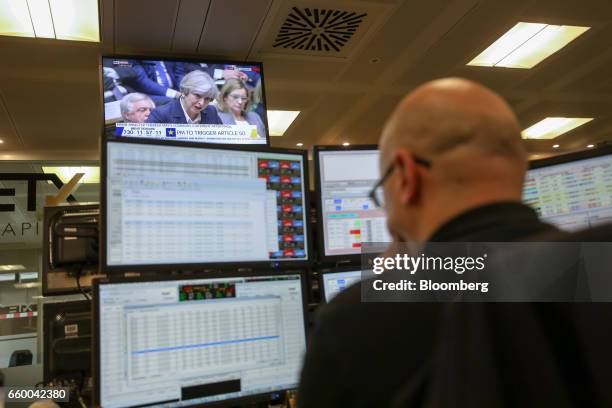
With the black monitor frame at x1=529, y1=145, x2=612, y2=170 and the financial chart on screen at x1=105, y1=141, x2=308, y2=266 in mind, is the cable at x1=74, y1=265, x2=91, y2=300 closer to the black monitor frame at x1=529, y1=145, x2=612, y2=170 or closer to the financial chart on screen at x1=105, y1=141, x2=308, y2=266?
the financial chart on screen at x1=105, y1=141, x2=308, y2=266

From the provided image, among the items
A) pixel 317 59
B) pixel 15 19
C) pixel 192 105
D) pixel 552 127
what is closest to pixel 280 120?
pixel 317 59

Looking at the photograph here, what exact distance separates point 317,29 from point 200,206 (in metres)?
2.63

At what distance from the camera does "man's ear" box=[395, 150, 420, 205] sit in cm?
68

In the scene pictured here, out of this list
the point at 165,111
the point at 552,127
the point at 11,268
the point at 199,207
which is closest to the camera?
the point at 199,207

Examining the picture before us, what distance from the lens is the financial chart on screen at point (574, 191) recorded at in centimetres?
146

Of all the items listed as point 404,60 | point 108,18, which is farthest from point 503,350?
point 404,60

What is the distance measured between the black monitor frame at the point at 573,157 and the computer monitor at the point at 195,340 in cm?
88

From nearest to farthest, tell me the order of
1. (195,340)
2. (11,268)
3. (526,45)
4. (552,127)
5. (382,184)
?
1. (382,184)
2. (195,340)
3. (526,45)
4. (552,127)
5. (11,268)

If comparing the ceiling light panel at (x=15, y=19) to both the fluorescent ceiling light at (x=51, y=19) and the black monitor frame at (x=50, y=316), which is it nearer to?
the fluorescent ceiling light at (x=51, y=19)

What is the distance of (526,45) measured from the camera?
161 inches

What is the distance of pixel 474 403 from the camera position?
15.8 inches

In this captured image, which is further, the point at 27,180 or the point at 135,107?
the point at 27,180

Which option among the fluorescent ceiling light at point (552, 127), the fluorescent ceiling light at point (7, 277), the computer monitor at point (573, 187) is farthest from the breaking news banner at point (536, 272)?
the fluorescent ceiling light at point (7, 277)

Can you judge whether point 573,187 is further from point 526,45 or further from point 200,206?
point 526,45
